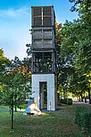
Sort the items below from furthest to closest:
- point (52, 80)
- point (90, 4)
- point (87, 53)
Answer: point (52, 80)
point (87, 53)
point (90, 4)

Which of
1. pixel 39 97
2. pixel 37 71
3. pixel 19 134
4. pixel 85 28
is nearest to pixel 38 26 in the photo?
pixel 37 71

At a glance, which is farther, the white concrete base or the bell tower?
the bell tower

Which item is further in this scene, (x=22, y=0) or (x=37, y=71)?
(x=37, y=71)

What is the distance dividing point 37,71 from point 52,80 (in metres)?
2.54

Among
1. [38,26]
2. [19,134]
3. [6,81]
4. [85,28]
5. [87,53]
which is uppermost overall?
[38,26]

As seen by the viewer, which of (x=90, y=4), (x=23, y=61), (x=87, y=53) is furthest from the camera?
(x=23, y=61)

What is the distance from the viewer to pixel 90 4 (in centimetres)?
1030

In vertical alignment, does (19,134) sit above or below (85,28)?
below

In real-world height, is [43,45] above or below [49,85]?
above

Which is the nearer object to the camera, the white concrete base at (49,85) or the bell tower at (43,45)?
the white concrete base at (49,85)

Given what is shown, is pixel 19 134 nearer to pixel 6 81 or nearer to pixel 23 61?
pixel 6 81

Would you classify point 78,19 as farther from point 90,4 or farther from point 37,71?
point 37,71

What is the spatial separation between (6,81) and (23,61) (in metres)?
31.2

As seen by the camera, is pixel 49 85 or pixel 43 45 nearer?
pixel 43 45
